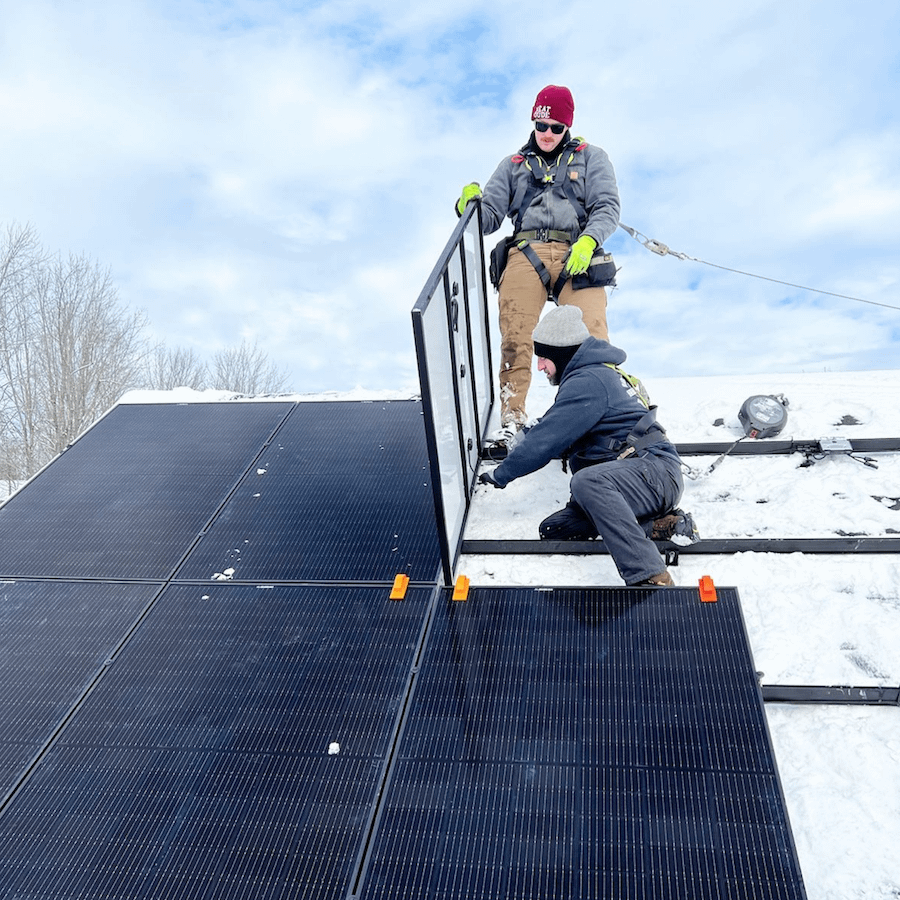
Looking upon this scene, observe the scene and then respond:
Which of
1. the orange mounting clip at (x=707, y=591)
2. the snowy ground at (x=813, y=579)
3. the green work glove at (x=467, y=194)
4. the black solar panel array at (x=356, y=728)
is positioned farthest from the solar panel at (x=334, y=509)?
the green work glove at (x=467, y=194)

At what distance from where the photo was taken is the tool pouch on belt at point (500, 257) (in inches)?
252

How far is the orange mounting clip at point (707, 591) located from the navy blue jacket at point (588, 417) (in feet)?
3.30

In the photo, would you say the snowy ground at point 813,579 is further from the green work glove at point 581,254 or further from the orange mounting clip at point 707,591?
the green work glove at point 581,254

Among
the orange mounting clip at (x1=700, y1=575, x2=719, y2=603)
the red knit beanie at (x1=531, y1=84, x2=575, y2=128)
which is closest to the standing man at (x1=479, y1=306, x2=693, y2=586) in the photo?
the orange mounting clip at (x1=700, y1=575, x2=719, y2=603)

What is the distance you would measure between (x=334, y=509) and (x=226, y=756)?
6.59 feet

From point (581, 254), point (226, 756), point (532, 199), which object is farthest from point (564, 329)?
point (226, 756)

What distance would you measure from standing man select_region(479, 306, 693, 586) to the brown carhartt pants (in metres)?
1.34

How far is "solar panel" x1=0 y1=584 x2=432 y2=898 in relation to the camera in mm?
2971

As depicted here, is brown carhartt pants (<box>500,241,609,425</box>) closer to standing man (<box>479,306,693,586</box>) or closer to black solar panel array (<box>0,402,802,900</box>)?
standing man (<box>479,306,693,586</box>)

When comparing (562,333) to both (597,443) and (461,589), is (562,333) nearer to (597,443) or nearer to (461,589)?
(597,443)

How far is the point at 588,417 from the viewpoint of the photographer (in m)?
4.66

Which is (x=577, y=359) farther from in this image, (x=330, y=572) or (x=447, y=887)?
(x=447, y=887)

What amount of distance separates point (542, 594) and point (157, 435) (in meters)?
3.85

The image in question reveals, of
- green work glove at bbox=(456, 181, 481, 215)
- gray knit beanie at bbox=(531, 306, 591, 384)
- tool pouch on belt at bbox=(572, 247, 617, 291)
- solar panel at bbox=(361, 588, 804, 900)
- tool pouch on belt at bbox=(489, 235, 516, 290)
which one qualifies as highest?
green work glove at bbox=(456, 181, 481, 215)
